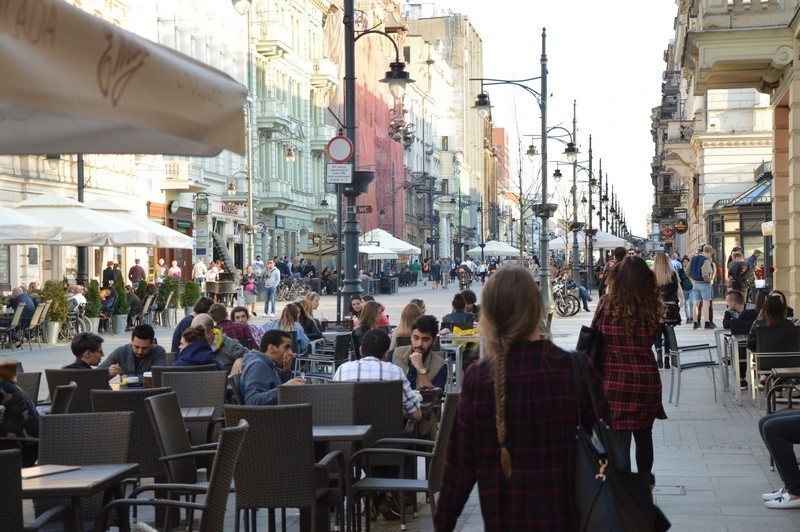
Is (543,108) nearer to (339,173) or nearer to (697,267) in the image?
(697,267)

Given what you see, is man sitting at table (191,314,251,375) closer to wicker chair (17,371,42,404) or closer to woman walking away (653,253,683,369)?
wicker chair (17,371,42,404)

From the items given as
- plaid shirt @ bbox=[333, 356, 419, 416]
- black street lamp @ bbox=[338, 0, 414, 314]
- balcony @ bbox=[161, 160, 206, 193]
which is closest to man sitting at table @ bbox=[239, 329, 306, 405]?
plaid shirt @ bbox=[333, 356, 419, 416]

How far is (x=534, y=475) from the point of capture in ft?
14.6

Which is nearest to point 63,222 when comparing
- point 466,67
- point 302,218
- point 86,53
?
point 86,53

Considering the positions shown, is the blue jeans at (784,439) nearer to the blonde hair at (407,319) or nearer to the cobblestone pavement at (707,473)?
the cobblestone pavement at (707,473)

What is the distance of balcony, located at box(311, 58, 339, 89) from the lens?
73062 millimetres

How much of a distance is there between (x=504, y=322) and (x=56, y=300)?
80.4 feet

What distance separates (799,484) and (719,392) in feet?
26.3

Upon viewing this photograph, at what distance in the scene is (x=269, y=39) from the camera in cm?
6256

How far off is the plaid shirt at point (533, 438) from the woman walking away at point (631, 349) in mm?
3590

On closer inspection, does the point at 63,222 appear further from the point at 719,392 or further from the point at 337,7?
the point at 337,7

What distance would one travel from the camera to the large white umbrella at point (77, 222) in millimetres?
25781

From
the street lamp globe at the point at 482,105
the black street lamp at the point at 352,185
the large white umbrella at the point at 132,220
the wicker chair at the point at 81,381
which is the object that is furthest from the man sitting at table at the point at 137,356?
the street lamp globe at the point at 482,105

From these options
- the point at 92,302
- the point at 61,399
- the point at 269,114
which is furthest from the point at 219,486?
the point at 269,114
